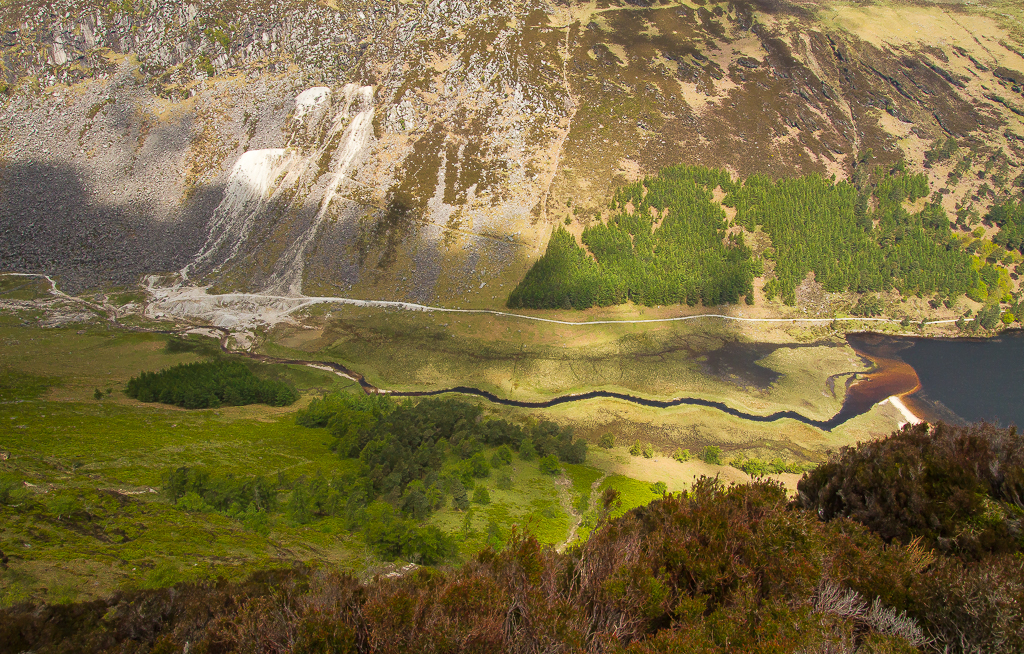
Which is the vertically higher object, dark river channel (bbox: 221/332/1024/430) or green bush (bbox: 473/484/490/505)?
green bush (bbox: 473/484/490/505)

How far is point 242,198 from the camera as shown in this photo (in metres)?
121

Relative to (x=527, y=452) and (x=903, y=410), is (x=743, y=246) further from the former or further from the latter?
(x=527, y=452)

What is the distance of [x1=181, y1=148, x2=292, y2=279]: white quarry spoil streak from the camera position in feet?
379

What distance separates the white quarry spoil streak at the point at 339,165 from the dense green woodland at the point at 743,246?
44.2m

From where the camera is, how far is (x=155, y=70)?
437 ft

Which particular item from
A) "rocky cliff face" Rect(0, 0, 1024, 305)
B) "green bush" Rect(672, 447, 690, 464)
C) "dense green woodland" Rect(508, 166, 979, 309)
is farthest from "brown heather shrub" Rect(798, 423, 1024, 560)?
"rocky cliff face" Rect(0, 0, 1024, 305)

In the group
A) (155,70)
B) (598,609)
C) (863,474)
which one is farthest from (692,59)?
(598,609)

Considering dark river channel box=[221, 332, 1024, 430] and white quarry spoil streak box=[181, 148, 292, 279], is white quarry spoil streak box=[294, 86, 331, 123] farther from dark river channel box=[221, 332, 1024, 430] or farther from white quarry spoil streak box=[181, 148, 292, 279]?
dark river channel box=[221, 332, 1024, 430]

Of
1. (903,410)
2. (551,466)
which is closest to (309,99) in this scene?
(551,466)

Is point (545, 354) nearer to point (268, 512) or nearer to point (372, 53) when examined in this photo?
point (268, 512)

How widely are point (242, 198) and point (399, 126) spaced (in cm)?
3835

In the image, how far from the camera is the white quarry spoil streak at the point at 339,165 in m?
109

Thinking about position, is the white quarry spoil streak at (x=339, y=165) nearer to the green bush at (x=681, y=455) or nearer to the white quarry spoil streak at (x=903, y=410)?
the green bush at (x=681, y=455)

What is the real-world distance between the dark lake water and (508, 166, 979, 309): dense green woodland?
1330 cm
